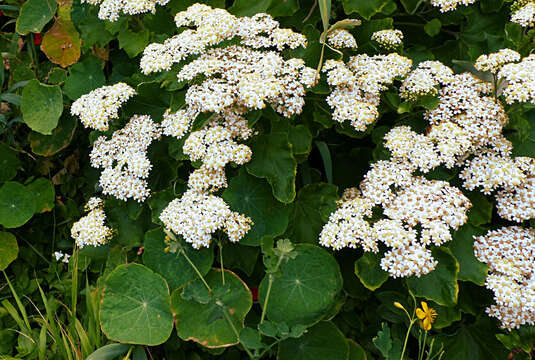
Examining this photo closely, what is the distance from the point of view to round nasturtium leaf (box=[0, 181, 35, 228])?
257 cm

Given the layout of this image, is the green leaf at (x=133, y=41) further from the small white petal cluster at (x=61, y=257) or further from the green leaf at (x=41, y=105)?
the small white petal cluster at (x=61, y=257)

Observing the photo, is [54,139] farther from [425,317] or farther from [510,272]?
[510,272]

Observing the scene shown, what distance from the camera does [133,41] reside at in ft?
7.88

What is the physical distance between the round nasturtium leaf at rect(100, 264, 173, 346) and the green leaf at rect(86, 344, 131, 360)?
102 millimetres

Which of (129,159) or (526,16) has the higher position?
(526,16)

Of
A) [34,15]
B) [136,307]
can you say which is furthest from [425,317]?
[34,15]

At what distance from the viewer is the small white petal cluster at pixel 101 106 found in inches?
78.4

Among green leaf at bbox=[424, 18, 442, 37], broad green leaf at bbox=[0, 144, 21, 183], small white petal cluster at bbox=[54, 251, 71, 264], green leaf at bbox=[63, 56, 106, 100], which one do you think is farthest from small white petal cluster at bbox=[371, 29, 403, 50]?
broad green leaf at bbox=[0, 144, 21, 183]

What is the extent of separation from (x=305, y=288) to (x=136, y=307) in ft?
2.49

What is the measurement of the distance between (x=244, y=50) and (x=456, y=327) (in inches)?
63.3

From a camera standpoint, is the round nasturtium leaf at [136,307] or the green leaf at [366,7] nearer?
the round nasturtium leaf at [136,307]

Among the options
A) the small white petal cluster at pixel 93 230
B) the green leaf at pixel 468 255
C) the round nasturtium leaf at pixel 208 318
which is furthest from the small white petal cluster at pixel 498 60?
the small white petal cluster at pixel 93 230

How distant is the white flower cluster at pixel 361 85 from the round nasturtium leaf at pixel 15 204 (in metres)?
1.92

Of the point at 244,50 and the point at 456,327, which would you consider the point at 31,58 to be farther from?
the point at 456,327
